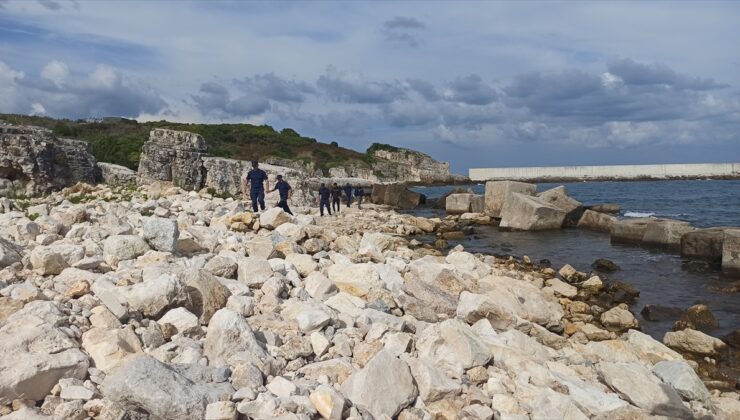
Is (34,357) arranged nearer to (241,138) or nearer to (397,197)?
(397,197)

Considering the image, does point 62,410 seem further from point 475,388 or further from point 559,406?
point 559,406

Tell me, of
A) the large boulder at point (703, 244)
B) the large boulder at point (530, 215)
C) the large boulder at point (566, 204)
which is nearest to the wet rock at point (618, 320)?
the large boulder at point (703, 244)

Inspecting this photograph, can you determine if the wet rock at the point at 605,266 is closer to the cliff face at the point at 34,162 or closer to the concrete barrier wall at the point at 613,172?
the cliff face at the point at 34,162

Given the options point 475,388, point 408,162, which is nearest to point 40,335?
point 475,388

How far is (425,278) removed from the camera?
7895mm

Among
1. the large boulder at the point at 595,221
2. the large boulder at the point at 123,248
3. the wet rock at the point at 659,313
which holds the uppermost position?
the large boulder at the point at 123,248

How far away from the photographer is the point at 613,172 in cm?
10938

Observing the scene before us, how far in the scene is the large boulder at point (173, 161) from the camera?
21.2 metres

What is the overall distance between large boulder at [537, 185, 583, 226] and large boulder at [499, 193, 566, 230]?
21.0 inches

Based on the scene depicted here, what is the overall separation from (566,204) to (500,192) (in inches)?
151

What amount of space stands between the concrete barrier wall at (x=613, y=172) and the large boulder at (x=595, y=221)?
8189 cm

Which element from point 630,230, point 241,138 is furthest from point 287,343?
point 241,138

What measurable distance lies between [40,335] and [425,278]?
16.8ft

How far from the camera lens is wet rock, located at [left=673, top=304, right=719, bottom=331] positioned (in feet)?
29.8
